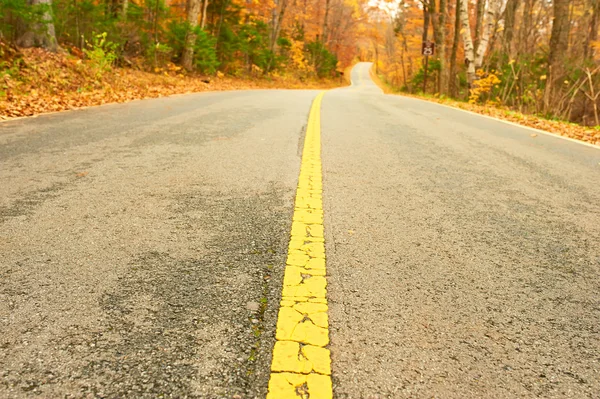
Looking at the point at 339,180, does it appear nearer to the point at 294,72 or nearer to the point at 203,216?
the point at 203,216

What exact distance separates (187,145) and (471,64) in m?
15.2

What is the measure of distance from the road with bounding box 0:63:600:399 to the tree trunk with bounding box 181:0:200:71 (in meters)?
14.7

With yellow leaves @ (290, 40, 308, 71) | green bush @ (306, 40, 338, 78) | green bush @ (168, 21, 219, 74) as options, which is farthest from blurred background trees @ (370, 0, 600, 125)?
green bush @ (306, 40, 338, 78)

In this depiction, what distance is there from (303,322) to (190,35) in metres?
18.1

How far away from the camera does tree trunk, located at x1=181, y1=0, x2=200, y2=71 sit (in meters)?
17.4

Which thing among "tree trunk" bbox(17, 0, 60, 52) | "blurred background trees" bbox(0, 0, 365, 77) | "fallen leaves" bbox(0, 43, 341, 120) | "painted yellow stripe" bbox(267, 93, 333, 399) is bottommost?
"painted yellow stripe" bbox(267, 93, 333, 399)

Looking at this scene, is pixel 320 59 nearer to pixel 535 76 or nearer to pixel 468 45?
pixel 468 45

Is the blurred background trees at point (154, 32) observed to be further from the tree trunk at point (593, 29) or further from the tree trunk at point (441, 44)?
the tree trunk at point (593, 29)

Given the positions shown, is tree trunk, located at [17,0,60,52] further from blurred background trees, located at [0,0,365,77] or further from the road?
the road

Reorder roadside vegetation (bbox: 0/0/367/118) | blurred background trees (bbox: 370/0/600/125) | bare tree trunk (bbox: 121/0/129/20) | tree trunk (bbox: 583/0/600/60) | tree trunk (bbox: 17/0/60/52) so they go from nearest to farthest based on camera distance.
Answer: roadside vegetation (bbox: 0/0/367/118)
tree trunk (bbox: 17/0/60/52)
blurred background trees (bbox: 370/0/600/125)
bare tree trunk (bbox: 121/0/129/20)
tree trunk (bbox: 583/0/600/60)

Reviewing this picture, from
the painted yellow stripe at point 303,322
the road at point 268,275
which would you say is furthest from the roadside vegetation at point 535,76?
the painted yellow stripe at point 303,322

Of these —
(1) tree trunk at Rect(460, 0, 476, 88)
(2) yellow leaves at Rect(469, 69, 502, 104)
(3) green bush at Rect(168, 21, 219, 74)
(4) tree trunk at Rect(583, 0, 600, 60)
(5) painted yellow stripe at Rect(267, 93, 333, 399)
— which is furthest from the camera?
(3) green bush at Rect(168, 21, 219, 74)

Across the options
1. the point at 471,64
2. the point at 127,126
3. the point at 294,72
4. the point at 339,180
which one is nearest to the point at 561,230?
the point at 339,180

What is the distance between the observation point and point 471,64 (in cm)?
1675
